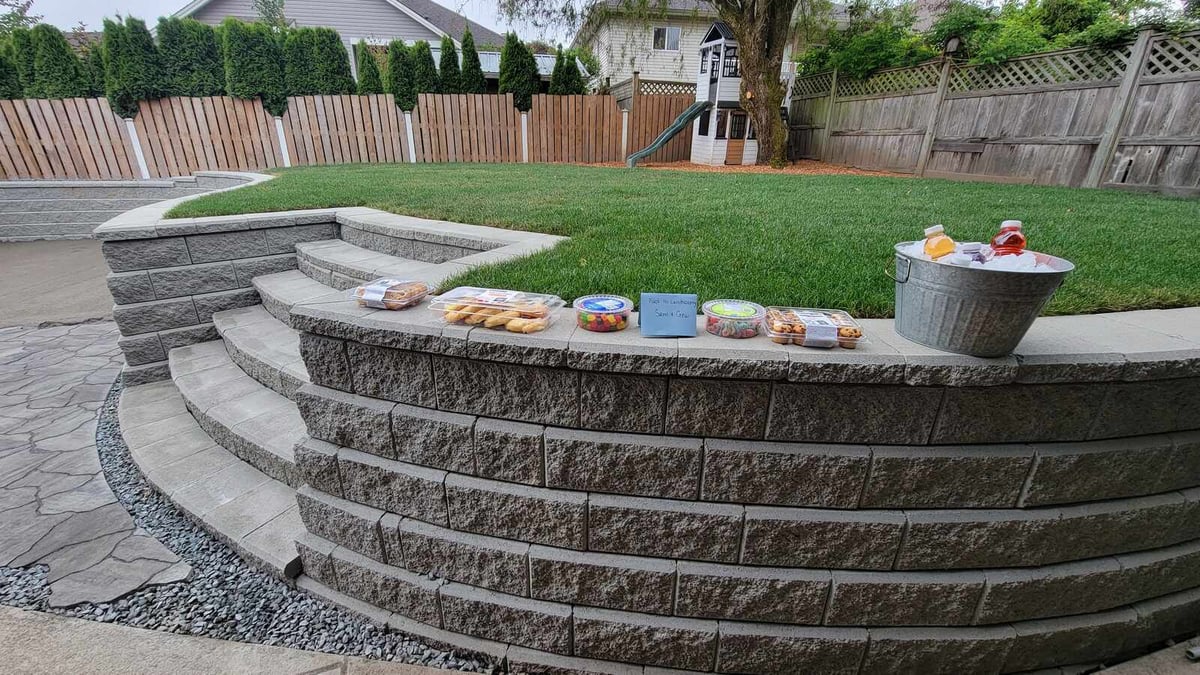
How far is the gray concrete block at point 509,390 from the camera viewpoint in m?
1.54

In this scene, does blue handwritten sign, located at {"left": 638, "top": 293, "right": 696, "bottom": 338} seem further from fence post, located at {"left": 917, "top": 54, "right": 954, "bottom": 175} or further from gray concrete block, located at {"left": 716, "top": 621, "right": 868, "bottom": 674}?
fence post, located at {"left": 917, "top": 54, "right": 954, "bottom": 175}

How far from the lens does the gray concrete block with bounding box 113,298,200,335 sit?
131 inches

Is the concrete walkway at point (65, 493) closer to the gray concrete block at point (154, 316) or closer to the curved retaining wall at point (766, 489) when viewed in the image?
the gray concrete block at point (154, 316)

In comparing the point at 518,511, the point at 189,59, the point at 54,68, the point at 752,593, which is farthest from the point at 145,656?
the point at 54,68

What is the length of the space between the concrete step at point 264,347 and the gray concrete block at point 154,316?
174 millimetres

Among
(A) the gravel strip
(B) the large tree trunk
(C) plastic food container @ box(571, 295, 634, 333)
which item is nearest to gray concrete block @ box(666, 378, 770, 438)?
(C) plastic food container @ box(571, 295, 634, 333)

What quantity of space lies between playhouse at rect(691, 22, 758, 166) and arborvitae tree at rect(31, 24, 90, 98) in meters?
12.5

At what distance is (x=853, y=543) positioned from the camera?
159 centimetres

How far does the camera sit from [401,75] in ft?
34.5

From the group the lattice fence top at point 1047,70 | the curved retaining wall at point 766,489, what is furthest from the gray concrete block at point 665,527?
the lattice fence top at point 1047,70

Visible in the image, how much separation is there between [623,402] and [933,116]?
9.77 meters

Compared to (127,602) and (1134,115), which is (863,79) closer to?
(1134,115)

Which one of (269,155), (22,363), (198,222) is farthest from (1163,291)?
(269,155)

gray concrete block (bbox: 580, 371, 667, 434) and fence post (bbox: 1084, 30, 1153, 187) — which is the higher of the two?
fence post (bbox: 1084, 30, 1153, 187)
